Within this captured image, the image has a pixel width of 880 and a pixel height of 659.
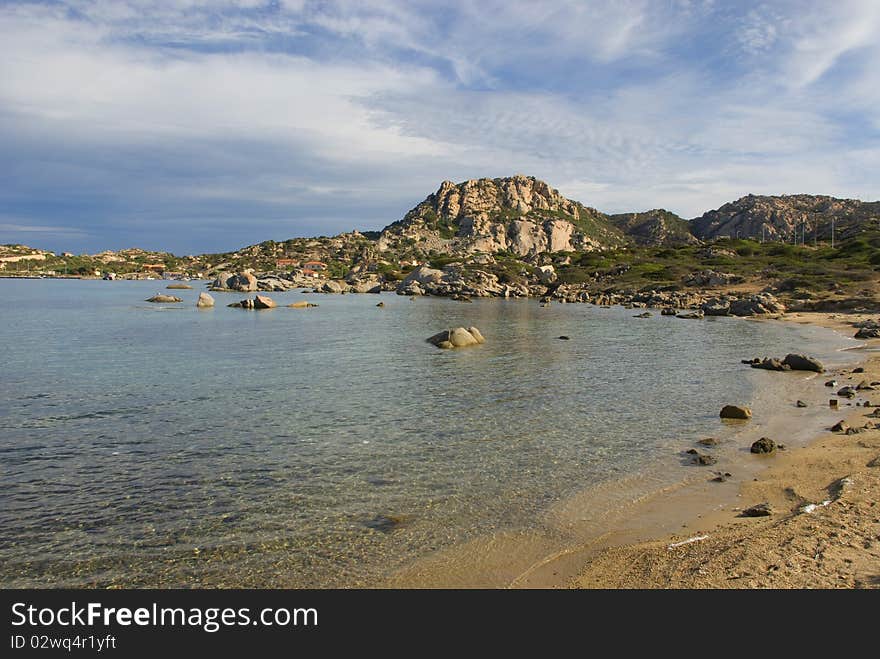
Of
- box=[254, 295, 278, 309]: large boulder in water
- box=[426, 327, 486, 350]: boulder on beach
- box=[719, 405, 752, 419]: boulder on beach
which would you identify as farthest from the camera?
box=[254, 295, 278, 309]: large boulder in water

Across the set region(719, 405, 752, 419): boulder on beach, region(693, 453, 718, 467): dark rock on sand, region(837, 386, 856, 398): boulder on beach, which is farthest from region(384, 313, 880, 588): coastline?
region(837, 386, 856, 398): boulder on beach

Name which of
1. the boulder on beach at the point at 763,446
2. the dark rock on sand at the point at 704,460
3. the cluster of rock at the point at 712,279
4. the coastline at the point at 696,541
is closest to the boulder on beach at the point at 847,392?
the coastline at the point at 696,541

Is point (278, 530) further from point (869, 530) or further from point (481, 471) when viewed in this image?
point (869, 530)

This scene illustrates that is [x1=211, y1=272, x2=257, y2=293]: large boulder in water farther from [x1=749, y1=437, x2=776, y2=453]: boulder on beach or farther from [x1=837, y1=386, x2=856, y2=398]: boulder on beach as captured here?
[x1=749, y1=437, x2=776, y2=453]: boulder on beach

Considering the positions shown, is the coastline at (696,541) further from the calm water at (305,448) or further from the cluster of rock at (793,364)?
the cluster of rock at (793,364)

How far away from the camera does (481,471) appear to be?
13.4m

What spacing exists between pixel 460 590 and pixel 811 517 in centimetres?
666

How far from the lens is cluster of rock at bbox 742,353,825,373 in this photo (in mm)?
27078

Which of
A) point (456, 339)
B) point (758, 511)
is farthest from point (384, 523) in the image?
point (456, 339)

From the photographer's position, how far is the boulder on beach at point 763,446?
47.9 feet

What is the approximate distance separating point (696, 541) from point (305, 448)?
382 inches

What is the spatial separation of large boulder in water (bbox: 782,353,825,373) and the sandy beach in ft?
52.0

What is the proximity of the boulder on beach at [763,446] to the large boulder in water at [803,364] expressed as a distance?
1529 cm
